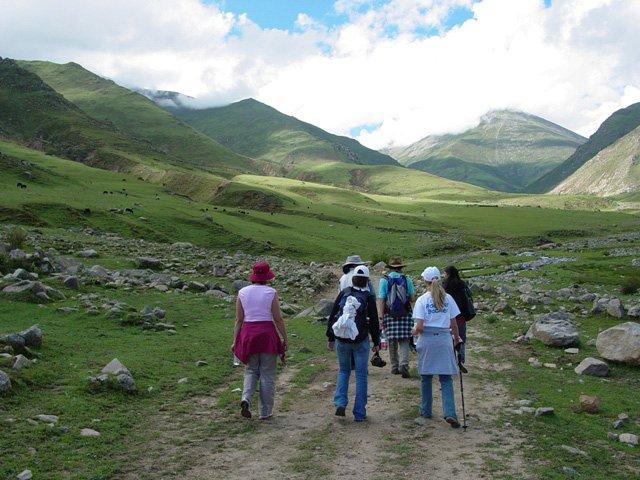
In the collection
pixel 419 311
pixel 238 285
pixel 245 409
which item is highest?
pixel 419 311

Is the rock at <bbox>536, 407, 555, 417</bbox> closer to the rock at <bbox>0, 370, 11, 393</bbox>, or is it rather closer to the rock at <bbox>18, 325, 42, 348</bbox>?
the rock at <bbox>0, 370, 11, 393</bbox>

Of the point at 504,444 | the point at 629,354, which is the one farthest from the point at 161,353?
the point at 629,354

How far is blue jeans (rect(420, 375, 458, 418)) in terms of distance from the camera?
10.9m

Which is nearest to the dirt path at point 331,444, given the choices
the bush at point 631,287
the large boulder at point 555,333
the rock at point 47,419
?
the rock at point 47,419

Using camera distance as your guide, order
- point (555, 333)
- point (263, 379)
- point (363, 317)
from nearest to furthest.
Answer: point (263, 379) < point (363, 317) < point (555, 333)

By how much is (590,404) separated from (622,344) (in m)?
5.06

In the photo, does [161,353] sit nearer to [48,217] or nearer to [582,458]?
[582,458]

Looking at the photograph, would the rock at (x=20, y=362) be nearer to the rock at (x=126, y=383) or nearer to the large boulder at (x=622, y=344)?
the rock at (x=126, y=383)

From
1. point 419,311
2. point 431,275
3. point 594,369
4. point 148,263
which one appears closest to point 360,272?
point 419,311

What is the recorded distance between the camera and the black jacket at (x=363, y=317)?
37.1 feet

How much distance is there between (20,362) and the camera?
12062 millimetres

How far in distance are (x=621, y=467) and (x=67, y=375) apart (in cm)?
1170

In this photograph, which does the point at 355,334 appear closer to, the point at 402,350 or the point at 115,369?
the point at 402,350

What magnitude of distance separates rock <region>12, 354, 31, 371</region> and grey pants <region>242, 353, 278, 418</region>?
17.1 feet
